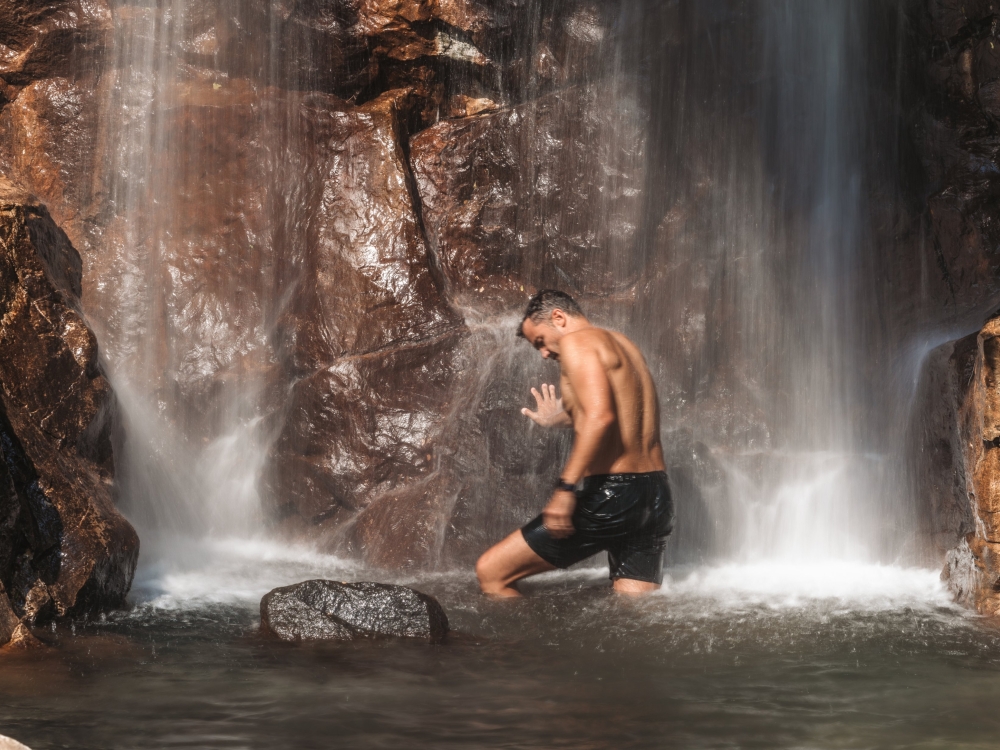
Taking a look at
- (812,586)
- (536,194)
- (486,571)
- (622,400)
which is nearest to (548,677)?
(486,571)

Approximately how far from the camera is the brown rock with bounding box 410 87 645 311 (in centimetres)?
919

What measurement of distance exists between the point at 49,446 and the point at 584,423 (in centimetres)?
285

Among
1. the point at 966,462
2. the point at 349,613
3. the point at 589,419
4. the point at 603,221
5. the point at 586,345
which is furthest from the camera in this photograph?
the point at 603,221

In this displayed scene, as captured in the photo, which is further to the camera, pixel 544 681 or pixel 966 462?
pixel 966 462

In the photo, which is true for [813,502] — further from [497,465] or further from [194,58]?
[194,58]

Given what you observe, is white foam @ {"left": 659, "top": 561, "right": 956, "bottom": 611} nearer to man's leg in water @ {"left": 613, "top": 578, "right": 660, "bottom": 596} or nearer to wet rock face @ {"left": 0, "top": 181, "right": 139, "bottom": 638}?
man's leg in water @ {"left": 613, "top": 578, "right": 660, "bottom": 596}

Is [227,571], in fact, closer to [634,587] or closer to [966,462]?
[634,587]

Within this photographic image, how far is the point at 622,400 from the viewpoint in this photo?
543 cm

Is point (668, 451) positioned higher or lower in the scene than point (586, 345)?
lower

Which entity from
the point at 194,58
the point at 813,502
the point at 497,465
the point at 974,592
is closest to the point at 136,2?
the point at 194,58

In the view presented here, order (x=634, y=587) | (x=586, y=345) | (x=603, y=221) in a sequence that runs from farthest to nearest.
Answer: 1. (x=603, y=221)
2. (x=634, y=587)
3. (x=586, y=345)

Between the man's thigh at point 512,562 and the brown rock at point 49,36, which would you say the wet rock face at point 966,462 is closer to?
the man's thigh at point 512,562

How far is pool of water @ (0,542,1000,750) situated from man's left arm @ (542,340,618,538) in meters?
0.52

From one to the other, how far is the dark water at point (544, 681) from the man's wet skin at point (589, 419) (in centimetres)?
24
